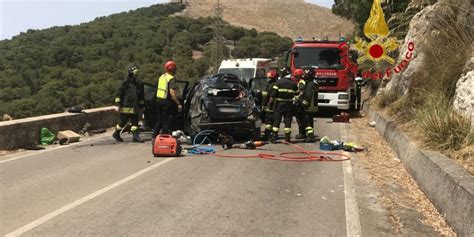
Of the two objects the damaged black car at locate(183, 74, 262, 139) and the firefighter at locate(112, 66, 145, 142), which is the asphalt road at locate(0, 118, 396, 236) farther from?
the firefighter at locate(112, 66, 145, 142)

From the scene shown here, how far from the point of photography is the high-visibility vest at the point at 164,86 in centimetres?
1138

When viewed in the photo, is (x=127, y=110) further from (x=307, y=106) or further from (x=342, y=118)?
(x=342, y=118)

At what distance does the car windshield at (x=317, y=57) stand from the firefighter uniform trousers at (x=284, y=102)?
6.60 meters

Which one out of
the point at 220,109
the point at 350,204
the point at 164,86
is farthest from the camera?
the point at 220,109

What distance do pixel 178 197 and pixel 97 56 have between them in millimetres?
72726

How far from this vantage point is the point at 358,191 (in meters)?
7.27

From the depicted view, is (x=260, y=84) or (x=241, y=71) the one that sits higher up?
(x=241, y=71)

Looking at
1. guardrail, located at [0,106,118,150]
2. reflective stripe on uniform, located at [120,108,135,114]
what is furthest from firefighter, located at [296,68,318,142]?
guardrail, located at [0,106,118,150]

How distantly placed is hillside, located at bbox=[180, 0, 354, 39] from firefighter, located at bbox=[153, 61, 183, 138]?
319 ft

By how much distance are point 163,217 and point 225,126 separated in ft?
19.7

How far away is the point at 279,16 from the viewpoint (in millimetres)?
126500

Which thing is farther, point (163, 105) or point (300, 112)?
point (300, 112)

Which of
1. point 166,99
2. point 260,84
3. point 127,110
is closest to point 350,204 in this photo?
point 166,99

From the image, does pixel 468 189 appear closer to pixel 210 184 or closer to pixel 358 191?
pixel 358 191
